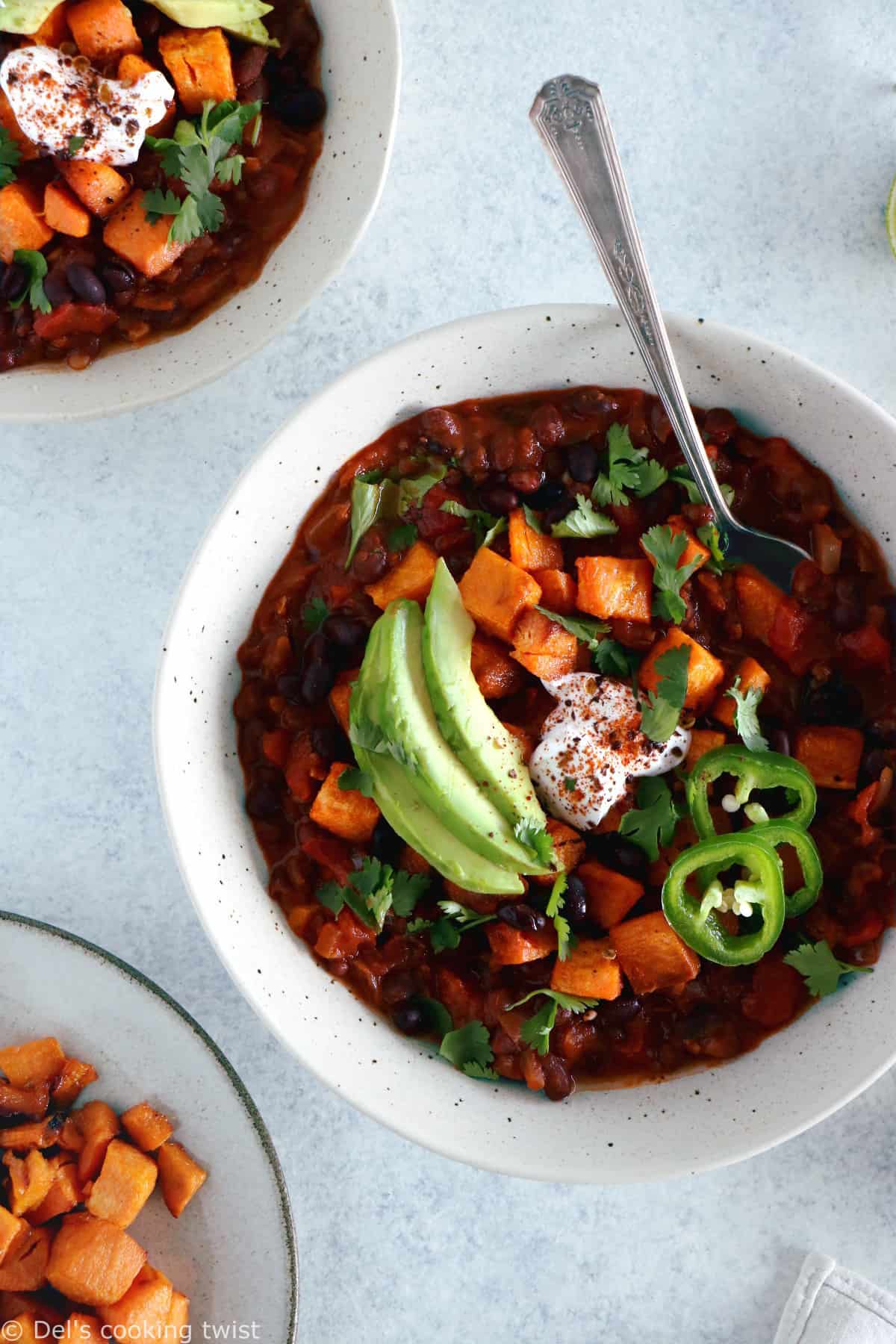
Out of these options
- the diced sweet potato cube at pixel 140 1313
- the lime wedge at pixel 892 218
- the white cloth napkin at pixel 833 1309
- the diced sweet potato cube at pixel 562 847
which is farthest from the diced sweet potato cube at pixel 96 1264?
the lime wedge at pixel 892 218

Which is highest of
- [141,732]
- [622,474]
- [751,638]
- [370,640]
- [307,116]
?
[307,116]

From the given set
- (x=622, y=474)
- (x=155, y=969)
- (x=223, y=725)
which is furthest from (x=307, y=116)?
(x=155, y=969)

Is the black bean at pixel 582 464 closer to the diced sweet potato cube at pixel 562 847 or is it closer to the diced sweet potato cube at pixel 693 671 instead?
→ the diced sweet potato cube at pixel 693 671

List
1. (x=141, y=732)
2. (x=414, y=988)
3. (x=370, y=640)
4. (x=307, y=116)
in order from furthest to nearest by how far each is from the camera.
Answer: (x=141, y=732), (x=307, y=116), (x=414, y=988), (x=370, y=640)

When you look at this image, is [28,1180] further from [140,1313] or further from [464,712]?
[464,712]

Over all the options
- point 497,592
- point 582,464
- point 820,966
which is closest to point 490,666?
point 497,592

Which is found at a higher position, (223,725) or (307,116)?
(307,116)

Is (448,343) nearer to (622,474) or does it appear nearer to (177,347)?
(622,474)
